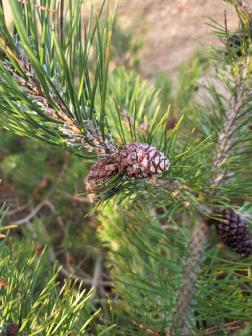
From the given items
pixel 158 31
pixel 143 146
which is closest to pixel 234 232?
pixel 143 146

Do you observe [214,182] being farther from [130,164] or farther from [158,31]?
[158,31]

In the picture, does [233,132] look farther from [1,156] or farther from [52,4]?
[1,156]

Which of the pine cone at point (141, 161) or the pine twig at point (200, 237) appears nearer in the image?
the pine cone at point (141, 161)

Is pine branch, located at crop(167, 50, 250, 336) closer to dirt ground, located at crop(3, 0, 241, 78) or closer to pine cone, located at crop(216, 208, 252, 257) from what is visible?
pine cone, located at crop(216, 208, 252, 257)

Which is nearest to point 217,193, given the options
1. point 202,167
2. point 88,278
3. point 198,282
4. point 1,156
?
point 202,167

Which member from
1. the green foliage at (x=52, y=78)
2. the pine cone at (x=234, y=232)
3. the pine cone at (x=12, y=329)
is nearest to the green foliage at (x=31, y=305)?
the pine cone at (x=12, y=329)

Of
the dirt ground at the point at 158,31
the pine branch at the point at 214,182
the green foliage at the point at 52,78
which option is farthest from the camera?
the dirt ground at the point at 158,31

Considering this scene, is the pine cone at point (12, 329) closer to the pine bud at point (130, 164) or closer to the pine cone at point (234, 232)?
the pine bud at point (130, 164)

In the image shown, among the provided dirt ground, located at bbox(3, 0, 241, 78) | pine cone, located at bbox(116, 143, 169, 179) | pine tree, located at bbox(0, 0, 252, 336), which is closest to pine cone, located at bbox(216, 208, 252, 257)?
pine tree, located at bbox(0, 0, 252, 336)
